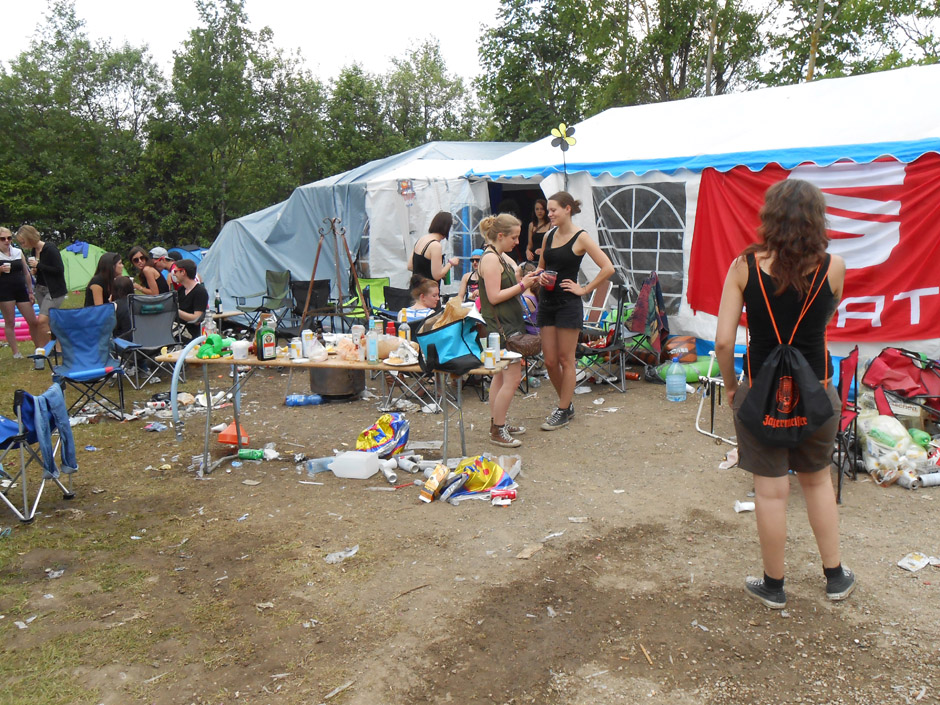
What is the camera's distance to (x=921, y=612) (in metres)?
3.11

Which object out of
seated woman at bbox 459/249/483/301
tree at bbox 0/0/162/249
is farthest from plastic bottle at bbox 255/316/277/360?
tree at bbox 0/0/162/249

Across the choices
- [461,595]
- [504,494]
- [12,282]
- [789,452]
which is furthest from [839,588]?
[12,282]

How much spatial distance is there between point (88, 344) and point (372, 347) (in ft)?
10.9

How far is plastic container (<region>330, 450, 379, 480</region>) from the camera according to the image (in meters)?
4.92

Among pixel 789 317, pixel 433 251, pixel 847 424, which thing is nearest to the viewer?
pixel 789 317

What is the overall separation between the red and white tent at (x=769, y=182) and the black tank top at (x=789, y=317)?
419cm

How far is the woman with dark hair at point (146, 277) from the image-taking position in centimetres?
846

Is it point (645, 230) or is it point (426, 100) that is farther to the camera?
point (426, 100)

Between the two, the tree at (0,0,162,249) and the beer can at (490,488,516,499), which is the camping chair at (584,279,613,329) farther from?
the tree at (0,0,162,249)

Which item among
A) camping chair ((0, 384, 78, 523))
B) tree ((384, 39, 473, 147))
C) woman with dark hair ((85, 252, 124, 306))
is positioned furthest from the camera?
tree ((384, 39, 473, 147))

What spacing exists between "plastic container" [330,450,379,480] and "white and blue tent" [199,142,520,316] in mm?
6591

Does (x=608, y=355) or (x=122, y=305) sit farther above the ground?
(x=122, y=305)

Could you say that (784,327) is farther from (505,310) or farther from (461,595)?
(505,310)

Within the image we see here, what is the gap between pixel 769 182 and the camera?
7.16 meters
